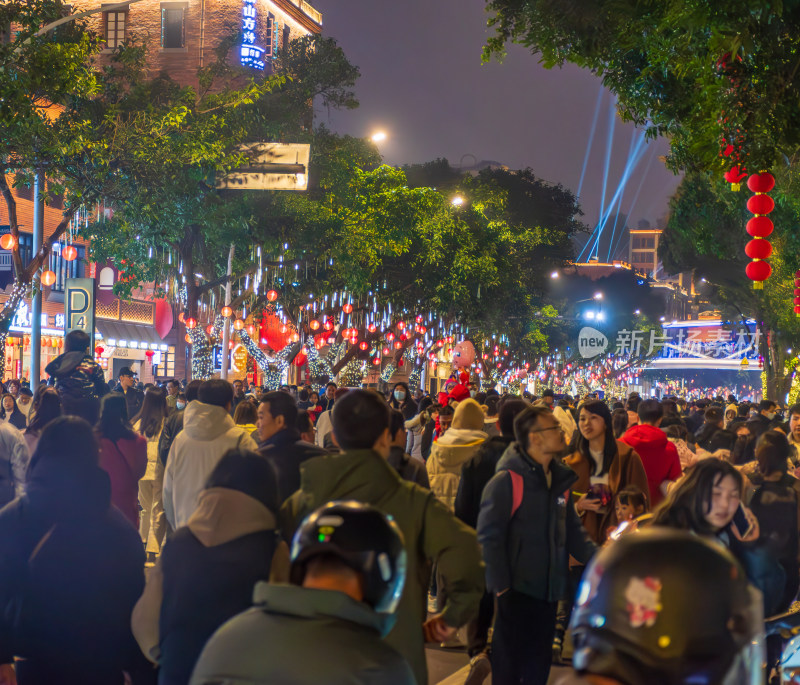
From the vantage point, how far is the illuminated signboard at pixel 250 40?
4788 cm

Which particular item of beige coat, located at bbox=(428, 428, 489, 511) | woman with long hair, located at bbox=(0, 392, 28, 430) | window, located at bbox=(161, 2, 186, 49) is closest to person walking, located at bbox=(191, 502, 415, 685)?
beige coat, located at bbox=(428, 428, 489, 511)

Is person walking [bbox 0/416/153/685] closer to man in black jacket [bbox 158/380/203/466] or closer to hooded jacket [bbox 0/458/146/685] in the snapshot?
hooded jacket [bbox 0/458/146/685]

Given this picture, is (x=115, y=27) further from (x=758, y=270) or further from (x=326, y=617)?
(x=326, y=617)

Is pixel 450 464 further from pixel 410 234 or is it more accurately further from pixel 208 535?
pixel 410 234

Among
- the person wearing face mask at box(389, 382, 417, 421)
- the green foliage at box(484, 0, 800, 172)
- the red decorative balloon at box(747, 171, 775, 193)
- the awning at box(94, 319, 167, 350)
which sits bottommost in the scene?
the person wearing face mask at box(389, 382, 417, 421)

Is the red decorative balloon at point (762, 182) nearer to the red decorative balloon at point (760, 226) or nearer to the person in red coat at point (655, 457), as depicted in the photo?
the red decorative balloon at point (760, 226)

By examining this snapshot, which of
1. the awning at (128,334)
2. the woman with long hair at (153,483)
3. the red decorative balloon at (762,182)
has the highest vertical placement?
the red decorative balloon at (762,182)

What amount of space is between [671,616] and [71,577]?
293 cm

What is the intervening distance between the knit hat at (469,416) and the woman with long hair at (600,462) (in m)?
1.36

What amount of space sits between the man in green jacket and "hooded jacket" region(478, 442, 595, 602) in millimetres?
1483


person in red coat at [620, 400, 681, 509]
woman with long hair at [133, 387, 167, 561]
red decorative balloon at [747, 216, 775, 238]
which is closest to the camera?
person in red coat at [620, 400, 681, 509]

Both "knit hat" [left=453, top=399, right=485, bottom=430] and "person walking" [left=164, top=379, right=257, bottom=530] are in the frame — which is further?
"knit hat" [left=453, top=399, right=485, bottom=430]

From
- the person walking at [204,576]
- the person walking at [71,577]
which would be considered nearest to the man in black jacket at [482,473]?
the person walking at [71,577]

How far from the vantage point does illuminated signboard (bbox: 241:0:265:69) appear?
157ft
